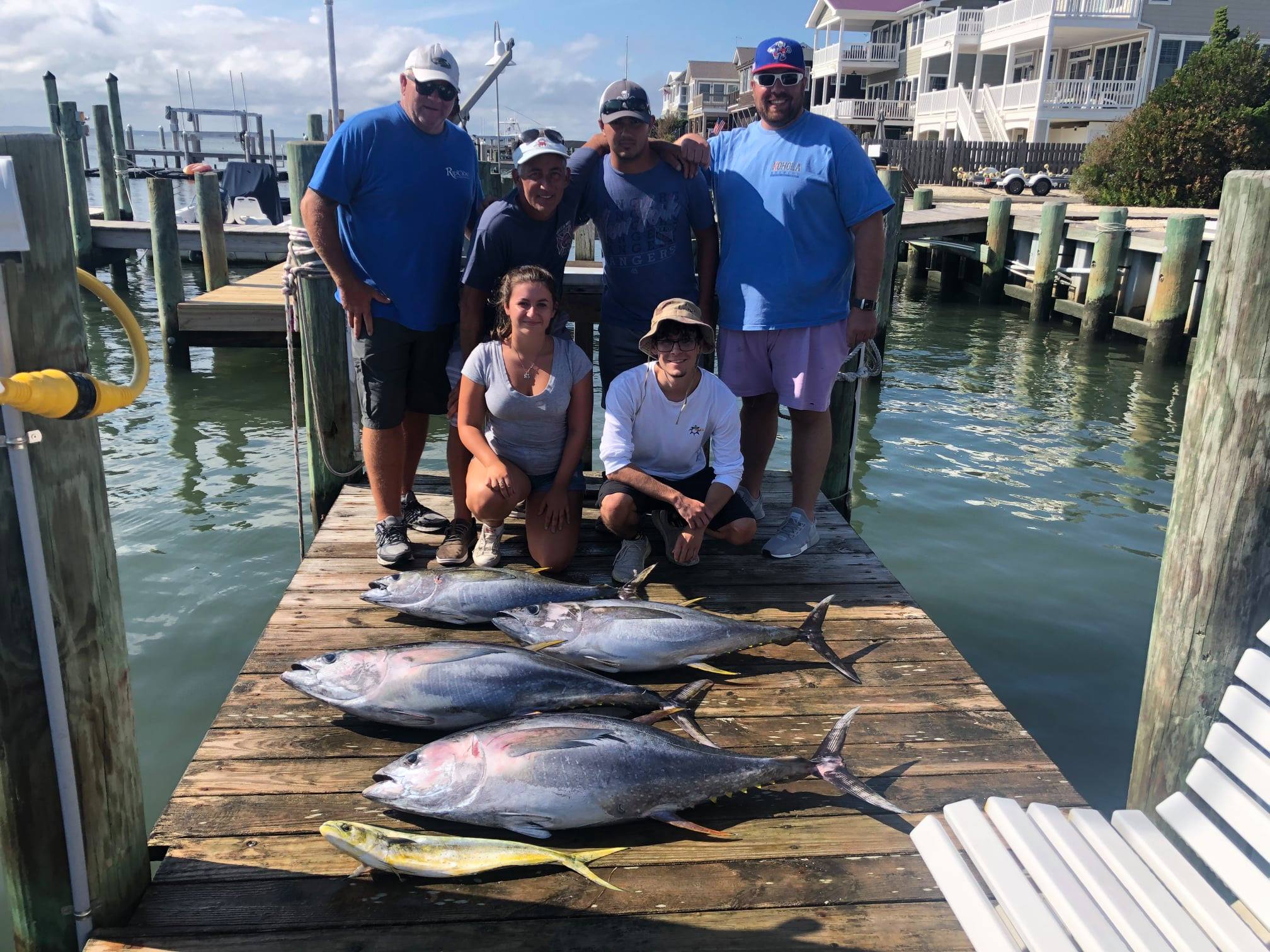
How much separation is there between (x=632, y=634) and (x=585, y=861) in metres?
1.07

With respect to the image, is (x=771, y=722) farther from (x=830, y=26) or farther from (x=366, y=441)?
(x=830, y=26)

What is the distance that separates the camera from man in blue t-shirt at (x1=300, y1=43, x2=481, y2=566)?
4160 millimetres

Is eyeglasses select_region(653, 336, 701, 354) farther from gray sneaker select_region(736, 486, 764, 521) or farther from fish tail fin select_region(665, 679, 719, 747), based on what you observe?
fish tail fin select_region(665, 679, 719, 747)

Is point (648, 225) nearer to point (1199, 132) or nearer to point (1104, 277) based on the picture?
point (1104, 277)

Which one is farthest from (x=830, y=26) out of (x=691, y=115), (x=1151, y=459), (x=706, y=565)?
(x=706, y=565)

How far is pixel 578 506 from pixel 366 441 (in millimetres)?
1120

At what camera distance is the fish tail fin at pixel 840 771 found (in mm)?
2762

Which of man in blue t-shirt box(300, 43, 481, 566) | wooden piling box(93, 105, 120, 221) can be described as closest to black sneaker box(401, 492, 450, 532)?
man in blue t-shirt box(300, 43, 481, 566)

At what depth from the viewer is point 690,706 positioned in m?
3.25

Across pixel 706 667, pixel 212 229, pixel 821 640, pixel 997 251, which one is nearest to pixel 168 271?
pixel 212 229

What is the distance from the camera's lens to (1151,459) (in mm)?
9258

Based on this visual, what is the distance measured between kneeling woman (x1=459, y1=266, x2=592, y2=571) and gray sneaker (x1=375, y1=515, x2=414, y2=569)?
0.39 m

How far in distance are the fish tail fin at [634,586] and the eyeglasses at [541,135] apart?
196cm

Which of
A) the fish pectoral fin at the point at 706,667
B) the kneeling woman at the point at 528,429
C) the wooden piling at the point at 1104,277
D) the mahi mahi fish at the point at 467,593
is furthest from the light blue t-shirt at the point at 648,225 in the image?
the wooden piling at the point at 1104,277
